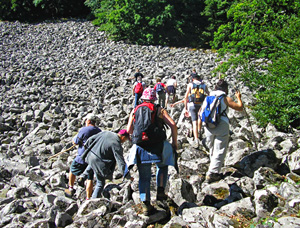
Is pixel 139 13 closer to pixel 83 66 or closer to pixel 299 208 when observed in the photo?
pixel 83 66

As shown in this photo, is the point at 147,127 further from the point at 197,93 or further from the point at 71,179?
the point at 197,93

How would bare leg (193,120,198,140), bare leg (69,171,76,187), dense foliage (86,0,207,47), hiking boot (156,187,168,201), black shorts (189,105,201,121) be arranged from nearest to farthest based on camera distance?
hiking boot (156,187,168,201)
bare leg (69,171,76,187)
bare leg (193,120,198,140)
black shorts (189,105,201,121)
dense foliage (86,0,207,47)

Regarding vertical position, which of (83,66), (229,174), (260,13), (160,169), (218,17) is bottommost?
(229,174)

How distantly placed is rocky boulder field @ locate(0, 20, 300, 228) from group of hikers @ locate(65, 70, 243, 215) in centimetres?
38

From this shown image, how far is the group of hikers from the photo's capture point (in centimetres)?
408

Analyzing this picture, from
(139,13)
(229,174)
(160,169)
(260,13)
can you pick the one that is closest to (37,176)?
(160,169)

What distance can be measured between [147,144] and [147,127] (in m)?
0.25

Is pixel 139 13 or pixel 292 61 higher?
pixel 139 13

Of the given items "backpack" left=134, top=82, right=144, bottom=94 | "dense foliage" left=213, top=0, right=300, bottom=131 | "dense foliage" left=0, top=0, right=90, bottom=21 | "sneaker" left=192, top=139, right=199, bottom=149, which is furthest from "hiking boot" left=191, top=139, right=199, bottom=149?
"dense foliage" left=0, top=0, right=90, bottom=21

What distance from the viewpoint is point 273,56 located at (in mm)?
8570

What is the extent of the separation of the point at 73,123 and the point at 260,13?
772 centimetres

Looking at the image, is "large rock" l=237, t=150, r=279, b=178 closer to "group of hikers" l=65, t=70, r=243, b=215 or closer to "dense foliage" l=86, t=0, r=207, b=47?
"group of hikers" l=65, t=70, r=243, b=215

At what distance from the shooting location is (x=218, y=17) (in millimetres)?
28281

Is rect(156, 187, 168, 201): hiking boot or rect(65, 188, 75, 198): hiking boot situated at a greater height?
rect(156, 187, 168, 201): hiking boot
